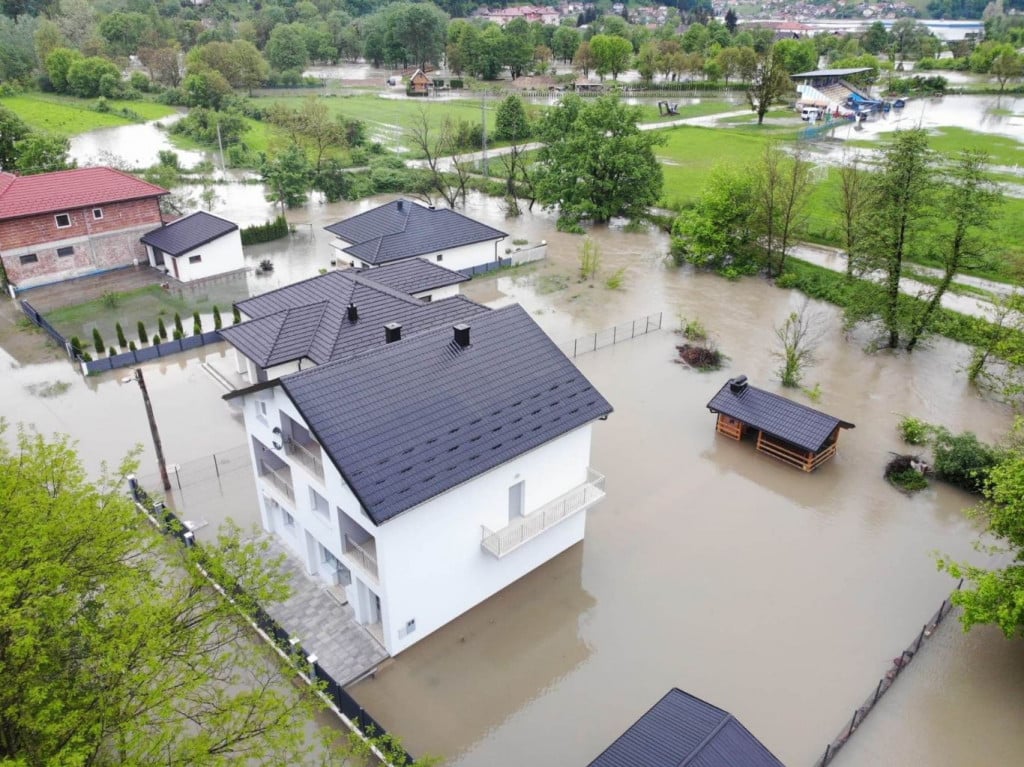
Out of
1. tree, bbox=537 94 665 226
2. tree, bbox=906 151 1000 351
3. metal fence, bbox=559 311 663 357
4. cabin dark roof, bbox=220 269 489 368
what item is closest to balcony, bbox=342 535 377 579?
cabin dark roof, bbox=220 269 489 368

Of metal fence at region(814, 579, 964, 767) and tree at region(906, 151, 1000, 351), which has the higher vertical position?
tree at region(906, 151, 1000, 351)

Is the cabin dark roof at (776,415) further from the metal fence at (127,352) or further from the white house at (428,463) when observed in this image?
the metal fence at (127,352)

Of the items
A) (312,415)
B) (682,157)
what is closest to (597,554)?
(312,415)

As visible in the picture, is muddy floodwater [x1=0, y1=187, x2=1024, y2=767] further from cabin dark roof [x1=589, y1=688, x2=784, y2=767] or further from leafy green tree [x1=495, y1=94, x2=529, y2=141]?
leafy green tree [x1=495, y1=94, x2=529, y2=141]

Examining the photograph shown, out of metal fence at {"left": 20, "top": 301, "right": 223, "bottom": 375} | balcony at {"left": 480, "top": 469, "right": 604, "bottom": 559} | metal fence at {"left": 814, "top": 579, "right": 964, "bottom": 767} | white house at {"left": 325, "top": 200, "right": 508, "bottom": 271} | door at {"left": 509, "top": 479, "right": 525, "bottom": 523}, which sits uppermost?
white house at {"left": 325, "top": 200, "right": 508, "bottom": 271}

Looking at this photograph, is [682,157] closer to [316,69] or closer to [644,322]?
[644,322]

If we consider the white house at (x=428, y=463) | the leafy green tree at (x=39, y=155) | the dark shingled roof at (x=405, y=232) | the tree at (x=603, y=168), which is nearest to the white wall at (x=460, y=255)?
the dark shingled roof at (x=405, y=232)

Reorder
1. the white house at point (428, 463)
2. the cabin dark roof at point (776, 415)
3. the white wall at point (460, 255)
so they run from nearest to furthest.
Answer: the white house at point (428, 463)
the cabin dark roof at point (776, 415)
the white wall at point (460, 255)
